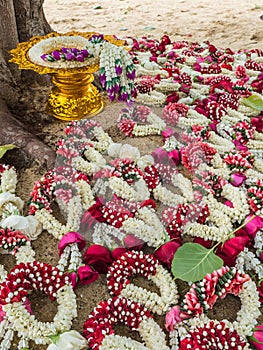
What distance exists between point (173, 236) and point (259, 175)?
1.57 ft

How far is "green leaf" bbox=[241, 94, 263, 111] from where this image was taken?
6.95 ft

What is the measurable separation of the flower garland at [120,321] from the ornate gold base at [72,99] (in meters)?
1.09

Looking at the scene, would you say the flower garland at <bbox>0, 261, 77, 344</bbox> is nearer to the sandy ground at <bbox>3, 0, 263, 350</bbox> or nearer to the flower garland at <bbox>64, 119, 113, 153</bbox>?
the sandy ground at <bbox>3, 0, 263, 350</bbox>

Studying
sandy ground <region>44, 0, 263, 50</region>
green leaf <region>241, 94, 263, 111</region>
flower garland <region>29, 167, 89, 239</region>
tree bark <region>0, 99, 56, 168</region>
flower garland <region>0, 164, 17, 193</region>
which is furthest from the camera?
sandy ground <region>44, 0, 263, 50</region>

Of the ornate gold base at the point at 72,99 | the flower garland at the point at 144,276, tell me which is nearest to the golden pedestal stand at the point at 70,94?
the ornate gold base at the point at 72,99

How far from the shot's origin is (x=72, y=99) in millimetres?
2041

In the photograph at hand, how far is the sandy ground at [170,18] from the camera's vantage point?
3973mm

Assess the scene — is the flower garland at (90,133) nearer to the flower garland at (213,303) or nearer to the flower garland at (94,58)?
the flower garland at (94,58)

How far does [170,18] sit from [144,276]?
148 inches

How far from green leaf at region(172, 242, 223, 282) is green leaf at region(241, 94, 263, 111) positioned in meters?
1.04

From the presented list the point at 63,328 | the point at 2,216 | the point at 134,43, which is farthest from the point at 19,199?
the point at 134,43

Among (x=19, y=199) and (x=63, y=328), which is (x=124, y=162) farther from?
(x=63, y=328)

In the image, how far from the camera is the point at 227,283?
47.8 inches

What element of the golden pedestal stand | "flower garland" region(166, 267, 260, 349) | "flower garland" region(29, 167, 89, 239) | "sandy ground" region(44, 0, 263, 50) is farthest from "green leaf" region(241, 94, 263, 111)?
"sandy ground" region(44, 0, 263, 50)
